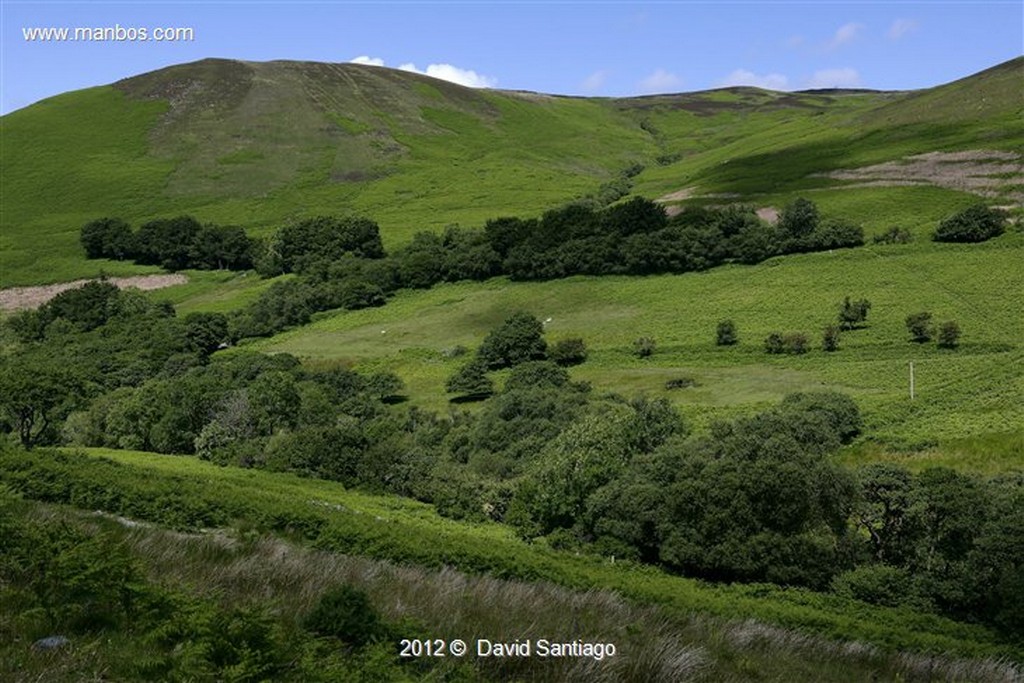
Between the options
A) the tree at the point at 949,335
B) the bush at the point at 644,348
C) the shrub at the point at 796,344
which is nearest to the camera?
the tree at the point at 949,335

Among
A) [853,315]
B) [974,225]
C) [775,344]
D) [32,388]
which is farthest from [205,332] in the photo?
[974,225]

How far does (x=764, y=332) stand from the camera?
8206 centimetres

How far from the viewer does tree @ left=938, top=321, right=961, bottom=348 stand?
71.8 m

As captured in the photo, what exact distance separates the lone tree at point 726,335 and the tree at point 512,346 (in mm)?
17078

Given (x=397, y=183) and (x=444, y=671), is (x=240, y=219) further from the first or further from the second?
(x=444, y=671)

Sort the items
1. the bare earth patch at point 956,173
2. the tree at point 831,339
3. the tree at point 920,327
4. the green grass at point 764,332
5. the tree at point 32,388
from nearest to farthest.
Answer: the tree at point 32,388 < the green grass at point 764,332 < the tree at point 920,327 < the tree at point 831,339 < the bare earth patch at point 956,173

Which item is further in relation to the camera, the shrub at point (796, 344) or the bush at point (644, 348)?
the bush at point (644, 348)

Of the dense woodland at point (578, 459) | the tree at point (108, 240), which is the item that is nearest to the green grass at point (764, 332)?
the dense woodland at point (578, 459)

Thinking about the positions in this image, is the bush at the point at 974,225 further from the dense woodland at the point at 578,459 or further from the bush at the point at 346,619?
the bush at the point at 346,619

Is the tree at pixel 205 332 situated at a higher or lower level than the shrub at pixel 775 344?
higher

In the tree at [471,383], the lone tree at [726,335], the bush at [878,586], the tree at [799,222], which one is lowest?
the bush at [878,586]

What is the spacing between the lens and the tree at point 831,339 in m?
75.8

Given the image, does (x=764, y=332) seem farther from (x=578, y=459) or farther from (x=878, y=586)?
(x=878, y=586)

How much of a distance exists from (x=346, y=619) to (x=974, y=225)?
102 meters
